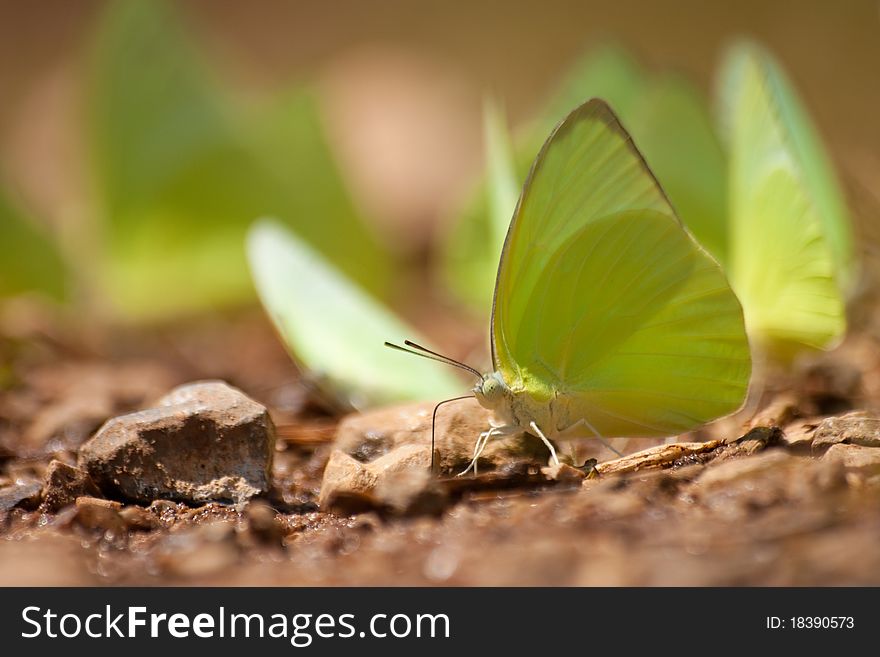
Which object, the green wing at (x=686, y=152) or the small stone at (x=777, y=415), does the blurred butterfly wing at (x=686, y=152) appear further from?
the small stone at (x=777, y=415)

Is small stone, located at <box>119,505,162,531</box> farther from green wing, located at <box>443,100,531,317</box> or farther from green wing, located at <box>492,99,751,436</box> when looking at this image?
green wing, located at <box>443,100,531,317</box>

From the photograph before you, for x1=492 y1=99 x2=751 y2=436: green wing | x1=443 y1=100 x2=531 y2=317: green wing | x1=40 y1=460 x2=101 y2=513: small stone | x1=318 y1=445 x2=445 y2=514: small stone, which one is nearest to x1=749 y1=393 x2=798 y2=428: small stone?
x1=492 y1=99 x2=751 y2=436: green wing

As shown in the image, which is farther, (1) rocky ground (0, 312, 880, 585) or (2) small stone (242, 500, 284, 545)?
(2) small stone (242, 500, 284, 545)

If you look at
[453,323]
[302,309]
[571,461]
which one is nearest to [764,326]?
[571,461]

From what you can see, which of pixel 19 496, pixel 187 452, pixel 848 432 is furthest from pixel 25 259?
pixel 848 432

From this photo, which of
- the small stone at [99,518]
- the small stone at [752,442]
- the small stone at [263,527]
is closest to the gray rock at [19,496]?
the small stone at [99,518]

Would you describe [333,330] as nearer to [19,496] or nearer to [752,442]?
[19,496]
